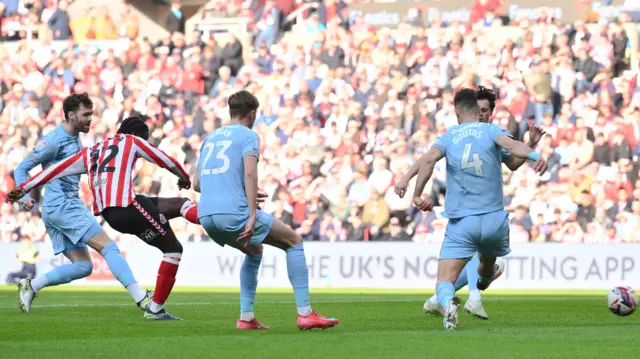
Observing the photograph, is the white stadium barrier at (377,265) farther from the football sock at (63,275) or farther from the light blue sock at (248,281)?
the light blue sock at (248,281)

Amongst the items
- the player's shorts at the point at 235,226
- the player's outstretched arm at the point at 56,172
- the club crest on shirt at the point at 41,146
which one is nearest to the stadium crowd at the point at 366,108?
the club crest on shirt at the point at 41,146

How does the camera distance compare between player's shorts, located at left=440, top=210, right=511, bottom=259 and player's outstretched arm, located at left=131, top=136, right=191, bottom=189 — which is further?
player's outstretched arm, located at left=131, top=136, right=191, bottom=189

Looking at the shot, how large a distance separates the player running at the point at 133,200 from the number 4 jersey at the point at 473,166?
104 inches

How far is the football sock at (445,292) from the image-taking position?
1009 centimetres

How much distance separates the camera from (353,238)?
22.7m

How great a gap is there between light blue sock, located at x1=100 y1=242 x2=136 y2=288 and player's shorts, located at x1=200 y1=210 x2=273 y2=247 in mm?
2582

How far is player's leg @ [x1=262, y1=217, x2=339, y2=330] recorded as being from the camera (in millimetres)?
9922

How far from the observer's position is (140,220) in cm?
1165

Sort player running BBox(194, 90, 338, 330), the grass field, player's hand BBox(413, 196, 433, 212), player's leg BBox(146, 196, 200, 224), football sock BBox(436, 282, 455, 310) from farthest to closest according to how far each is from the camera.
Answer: player's leg BBox(146, 196, 200, 224)
player's hand BBox(413, 196, 433, 212)
football sock BBox(436, 282, 455, 310)
player running BBox(194, 90, 338, 330)
the grass field

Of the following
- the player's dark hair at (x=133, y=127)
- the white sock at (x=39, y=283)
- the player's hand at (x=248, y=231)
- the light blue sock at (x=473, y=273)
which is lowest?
the white sock at (x=39, y=283)

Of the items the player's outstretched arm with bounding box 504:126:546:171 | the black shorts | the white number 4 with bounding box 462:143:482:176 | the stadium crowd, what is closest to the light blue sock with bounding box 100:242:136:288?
the black shorts

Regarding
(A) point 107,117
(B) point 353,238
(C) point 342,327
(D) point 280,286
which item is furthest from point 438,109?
(C) point 342,327

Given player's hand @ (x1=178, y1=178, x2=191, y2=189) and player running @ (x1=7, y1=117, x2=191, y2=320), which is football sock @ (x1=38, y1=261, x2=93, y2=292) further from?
player's hand @ (x1=178, y1=178, x2=191, y2=189)

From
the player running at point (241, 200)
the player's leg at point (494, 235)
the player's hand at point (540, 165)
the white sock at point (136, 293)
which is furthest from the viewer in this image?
the white sock at point (136, 293)
